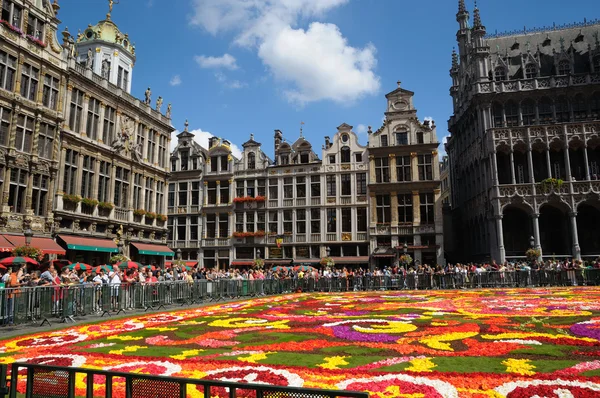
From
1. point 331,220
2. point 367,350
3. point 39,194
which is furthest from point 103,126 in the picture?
point 367,350

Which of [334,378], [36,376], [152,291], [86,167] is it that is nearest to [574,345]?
[334,378]

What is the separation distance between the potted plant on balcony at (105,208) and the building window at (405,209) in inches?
915

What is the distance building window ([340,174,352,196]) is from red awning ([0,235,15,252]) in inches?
1025

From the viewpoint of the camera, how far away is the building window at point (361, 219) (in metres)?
39.2

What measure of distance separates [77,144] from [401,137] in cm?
2604

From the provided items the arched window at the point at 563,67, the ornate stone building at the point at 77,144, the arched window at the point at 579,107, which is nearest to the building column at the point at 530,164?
the arched window at the point at 579,107

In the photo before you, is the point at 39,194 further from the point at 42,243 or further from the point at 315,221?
the point at 315,221

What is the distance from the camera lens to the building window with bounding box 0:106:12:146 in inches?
914

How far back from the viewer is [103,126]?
30953 mm

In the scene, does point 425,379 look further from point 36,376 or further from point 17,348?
point 17,348

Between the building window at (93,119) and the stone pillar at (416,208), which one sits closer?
the building window at (93,119)

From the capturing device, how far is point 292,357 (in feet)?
21.3

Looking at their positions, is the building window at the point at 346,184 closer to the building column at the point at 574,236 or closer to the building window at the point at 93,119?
the building column at the point at 574,236

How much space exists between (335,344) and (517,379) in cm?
308
